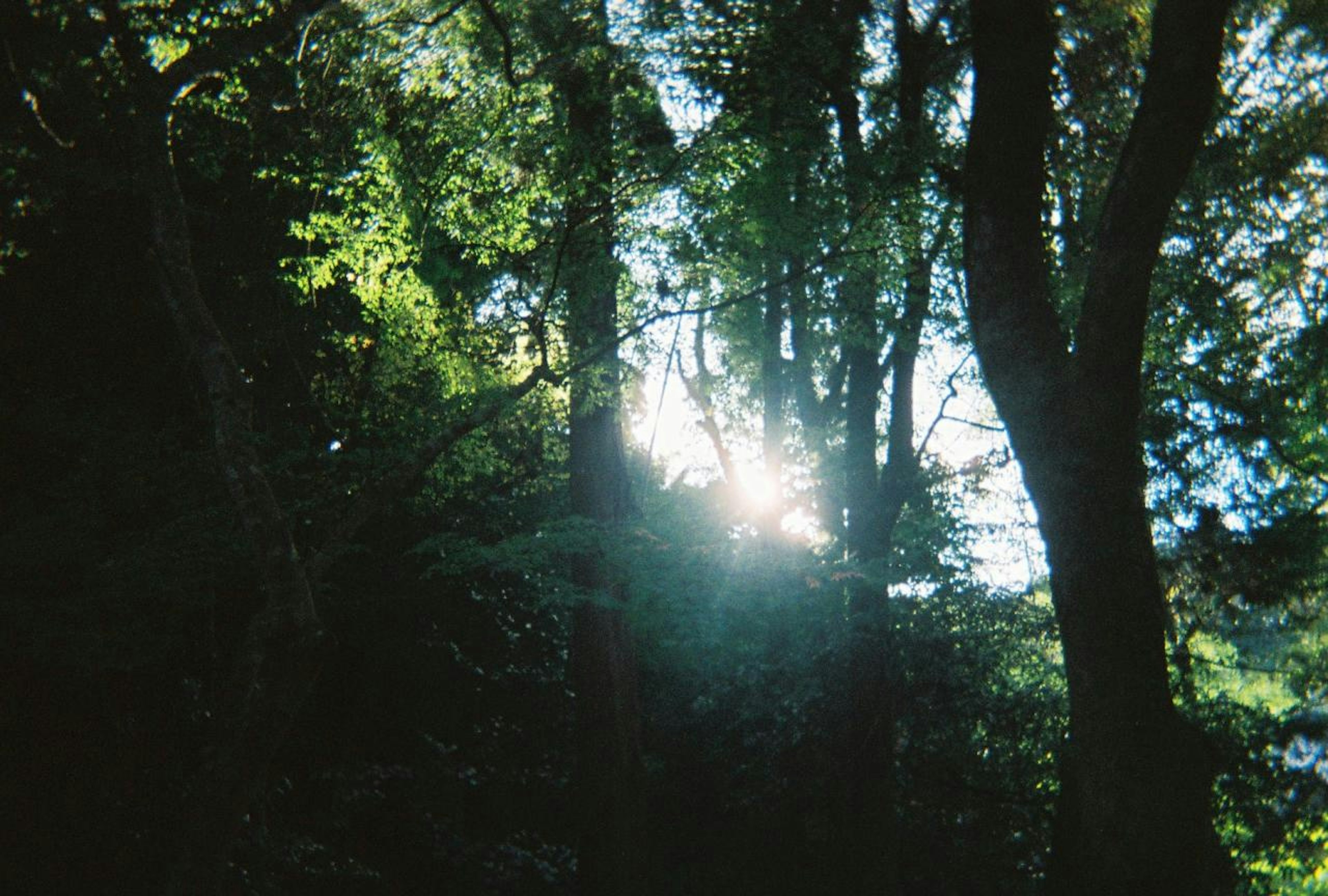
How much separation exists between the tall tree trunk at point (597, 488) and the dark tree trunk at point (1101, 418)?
13.0 feet

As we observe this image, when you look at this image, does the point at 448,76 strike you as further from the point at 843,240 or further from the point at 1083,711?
the point at 1083,711

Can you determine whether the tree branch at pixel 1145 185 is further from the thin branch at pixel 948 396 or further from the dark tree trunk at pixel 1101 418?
the thin branch at pixel 948 396

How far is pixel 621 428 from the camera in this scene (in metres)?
10.4

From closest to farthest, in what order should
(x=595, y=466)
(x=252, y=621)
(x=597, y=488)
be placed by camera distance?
1. (x=252, y=621)
2. (x=597, y=488)
3. (x=595, y=466)

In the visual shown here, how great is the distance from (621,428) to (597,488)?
42.9 inches

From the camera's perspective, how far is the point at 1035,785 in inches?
445

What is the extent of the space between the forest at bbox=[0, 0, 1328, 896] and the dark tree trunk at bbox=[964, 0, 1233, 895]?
0.08ft

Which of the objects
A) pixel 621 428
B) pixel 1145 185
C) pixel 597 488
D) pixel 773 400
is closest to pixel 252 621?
pixel 597 488

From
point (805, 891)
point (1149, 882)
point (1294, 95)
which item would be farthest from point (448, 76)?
point (805, 891)

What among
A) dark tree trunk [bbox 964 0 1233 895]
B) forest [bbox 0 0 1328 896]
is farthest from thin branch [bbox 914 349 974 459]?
dark tree trunk [bbox 964 0 1233 895]

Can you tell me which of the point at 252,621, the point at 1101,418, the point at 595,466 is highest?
the point at 595,466

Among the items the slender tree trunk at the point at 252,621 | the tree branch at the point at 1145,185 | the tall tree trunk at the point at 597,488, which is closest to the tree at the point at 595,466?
the tall tree trunk at the point at 597,488

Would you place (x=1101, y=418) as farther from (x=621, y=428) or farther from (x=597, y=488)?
(x=621, y=428)

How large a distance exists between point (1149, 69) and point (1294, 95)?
7.98 metres
